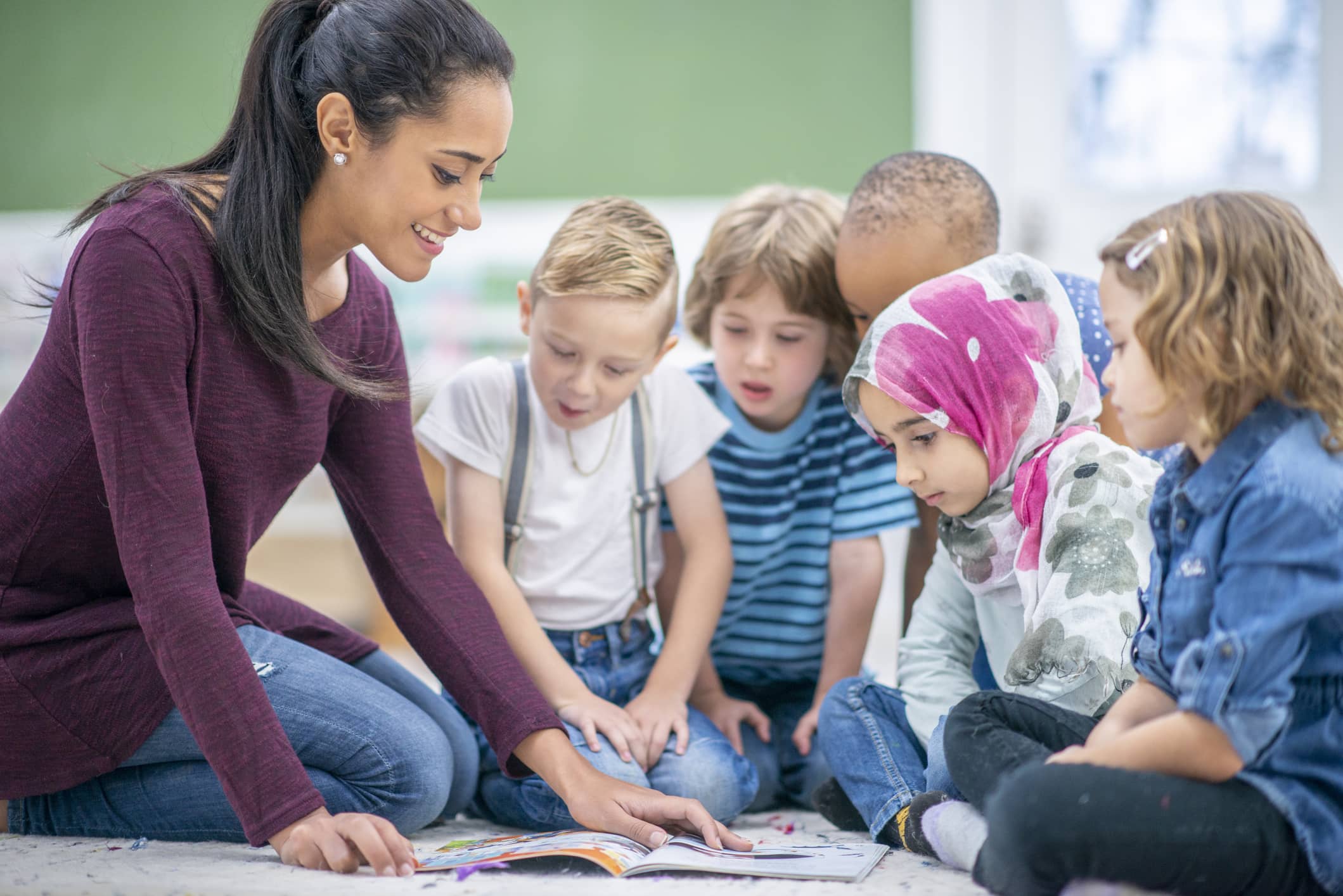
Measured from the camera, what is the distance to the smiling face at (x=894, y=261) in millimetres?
1238

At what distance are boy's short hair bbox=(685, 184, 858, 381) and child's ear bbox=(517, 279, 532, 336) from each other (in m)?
0.23

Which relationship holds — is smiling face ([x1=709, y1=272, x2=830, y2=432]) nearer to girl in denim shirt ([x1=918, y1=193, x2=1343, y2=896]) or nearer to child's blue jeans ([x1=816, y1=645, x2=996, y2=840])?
child's blue jeans ([x1=816, y1=645, x2=996, y2=840])

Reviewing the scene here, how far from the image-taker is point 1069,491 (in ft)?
3.05

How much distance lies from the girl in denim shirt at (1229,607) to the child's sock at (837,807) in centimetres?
36

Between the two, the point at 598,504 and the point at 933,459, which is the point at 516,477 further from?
the point at 933,459

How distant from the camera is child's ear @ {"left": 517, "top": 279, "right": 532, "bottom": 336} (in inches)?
50.2

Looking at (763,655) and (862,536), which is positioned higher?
(862,536)

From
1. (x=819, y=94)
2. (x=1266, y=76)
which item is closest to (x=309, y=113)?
(x=819, y=94)

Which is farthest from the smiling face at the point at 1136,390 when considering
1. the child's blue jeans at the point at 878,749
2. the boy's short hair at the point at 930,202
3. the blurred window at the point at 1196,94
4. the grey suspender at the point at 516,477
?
the blurred window at the point at 1196,94

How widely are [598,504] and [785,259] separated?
36 centimetres

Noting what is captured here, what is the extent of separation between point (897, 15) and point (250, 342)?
6.37ft

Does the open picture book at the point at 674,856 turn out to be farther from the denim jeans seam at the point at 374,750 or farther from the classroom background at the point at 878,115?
the classroom background at the point at 878,115

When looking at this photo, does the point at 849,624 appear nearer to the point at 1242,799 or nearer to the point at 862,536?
the point at 862,536

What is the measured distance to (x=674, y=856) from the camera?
877 millimetres
